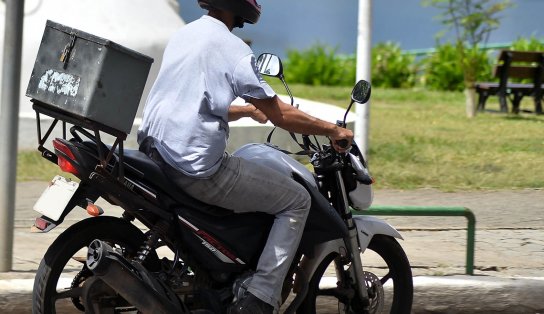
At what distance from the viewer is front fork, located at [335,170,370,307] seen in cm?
518

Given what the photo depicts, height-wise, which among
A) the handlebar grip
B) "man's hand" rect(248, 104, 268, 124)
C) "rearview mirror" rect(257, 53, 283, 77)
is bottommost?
the handlebar grip

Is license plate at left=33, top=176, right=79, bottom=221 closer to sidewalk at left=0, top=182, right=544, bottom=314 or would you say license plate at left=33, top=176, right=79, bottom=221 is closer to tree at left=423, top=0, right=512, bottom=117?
sidewalk at left=0, top=182, right=544, bottom=314

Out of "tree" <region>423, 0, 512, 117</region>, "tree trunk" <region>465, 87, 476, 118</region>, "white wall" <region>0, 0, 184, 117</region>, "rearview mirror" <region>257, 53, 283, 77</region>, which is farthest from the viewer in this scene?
"tree" <region>423, 0, 512, 117</region>

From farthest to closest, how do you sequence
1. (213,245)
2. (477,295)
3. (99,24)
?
1. (99,24)
2. (477,295)
3. (213,245)

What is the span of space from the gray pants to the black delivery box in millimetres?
347

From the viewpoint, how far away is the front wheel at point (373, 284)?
5.27m

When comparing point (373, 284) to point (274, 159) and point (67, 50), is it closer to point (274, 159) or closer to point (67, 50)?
point (274, 159)

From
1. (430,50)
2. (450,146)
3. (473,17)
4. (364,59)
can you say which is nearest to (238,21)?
(364,59)

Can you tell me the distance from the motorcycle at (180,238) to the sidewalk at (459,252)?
36.2 inches

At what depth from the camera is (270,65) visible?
4.98 metres

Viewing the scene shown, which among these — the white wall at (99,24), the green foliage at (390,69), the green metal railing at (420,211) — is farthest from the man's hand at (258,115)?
the green foliage at (390,69)

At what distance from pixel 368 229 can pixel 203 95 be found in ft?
3.76

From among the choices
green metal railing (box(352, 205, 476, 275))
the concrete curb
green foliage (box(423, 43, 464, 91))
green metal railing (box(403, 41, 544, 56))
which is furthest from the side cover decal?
green metal railing (box(403, 41, 544, 56))

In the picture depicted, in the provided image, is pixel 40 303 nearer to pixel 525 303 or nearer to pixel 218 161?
pixel 218 161
